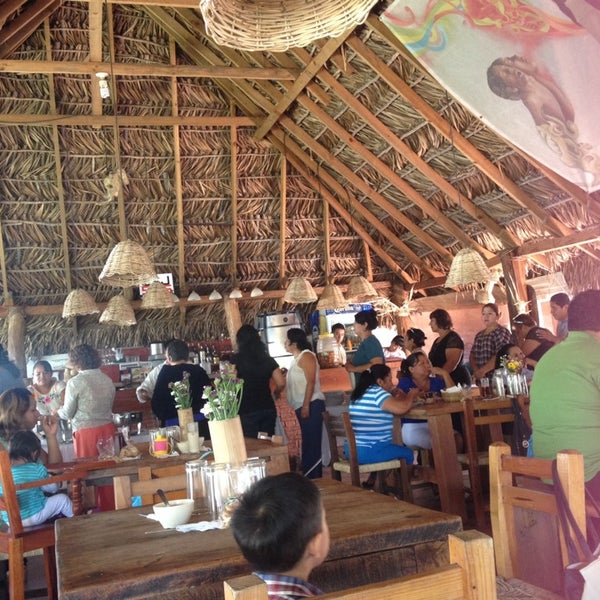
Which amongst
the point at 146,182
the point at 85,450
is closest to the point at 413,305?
the point at 146,182

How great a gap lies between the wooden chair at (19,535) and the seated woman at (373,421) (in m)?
2.12

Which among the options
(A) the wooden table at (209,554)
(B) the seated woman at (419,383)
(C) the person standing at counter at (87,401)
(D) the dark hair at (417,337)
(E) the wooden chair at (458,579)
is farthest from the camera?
(D) the dark hair at (417,337)

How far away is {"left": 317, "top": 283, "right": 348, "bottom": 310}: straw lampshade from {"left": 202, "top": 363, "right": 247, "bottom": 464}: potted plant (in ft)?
24.7

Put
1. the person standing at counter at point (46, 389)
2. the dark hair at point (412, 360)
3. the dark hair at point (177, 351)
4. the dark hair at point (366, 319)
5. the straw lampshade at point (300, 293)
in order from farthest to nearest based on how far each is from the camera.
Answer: the straw lampshade at point (300, 293)
the dark hair at point (366, 319)
the person standing at counter at point (46, 389)
the dark hair at point (412, 360)
the dark hair at point (177, 351)

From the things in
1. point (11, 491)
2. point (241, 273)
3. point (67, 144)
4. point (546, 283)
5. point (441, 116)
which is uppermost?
point (67, 144)

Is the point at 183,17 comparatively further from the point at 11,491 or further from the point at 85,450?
the point at 11,491

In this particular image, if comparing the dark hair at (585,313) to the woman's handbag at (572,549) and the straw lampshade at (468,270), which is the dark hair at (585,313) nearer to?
the woman's handbag at (572,549)

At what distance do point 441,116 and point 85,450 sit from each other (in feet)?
15.6

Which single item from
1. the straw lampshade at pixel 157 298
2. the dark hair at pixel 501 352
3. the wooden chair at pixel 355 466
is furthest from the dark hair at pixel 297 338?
the straw lampshade at pixel 157 298

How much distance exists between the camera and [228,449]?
249cm

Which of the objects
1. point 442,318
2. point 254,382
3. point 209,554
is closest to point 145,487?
point 209,554

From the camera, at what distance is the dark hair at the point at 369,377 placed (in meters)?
5.19

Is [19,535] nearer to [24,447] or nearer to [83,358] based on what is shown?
[24,447]

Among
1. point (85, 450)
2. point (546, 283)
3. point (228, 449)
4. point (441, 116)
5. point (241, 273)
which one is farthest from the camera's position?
point (241, 273)
